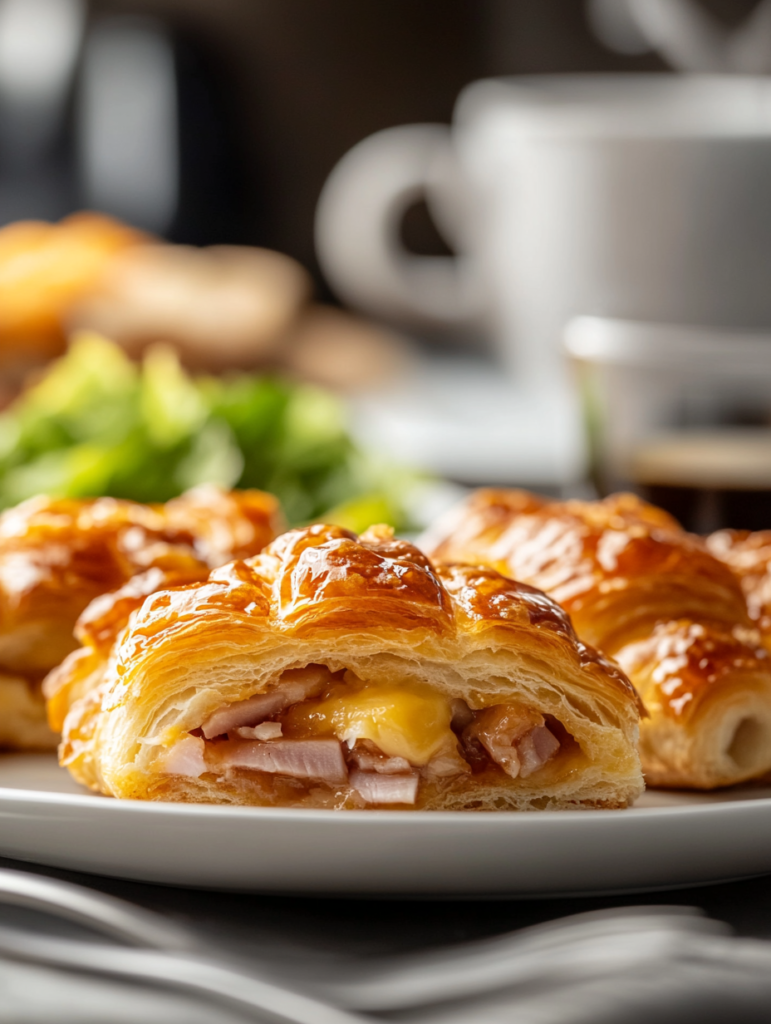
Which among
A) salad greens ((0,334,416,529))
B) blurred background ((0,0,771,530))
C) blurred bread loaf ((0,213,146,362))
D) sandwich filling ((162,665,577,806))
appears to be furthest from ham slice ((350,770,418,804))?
blurred bread loaf ((0,213,146,362))

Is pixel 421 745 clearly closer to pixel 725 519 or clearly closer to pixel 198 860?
pixel 198 860

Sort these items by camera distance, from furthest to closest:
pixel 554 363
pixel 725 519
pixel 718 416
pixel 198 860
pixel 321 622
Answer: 1. pixel 554 363
2. pixel 718 416
3. pixel 725 519
4. pixel 321 622
5. pixel 198 860

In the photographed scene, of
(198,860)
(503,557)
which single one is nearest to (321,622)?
(198,860)

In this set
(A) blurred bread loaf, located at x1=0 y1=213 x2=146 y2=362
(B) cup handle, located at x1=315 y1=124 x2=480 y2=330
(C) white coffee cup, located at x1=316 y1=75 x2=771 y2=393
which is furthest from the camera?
(A) blurred bread loaf, located at x1=0 y1=213 x2=146 y2=362

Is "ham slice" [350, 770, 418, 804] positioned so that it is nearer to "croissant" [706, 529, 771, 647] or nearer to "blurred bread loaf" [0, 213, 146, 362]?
"croissant" [706, 529, 771, 647]

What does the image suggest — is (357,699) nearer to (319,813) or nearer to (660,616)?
(319,813)

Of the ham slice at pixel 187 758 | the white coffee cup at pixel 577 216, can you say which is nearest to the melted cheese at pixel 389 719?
the ham slice at pixel 187 758
